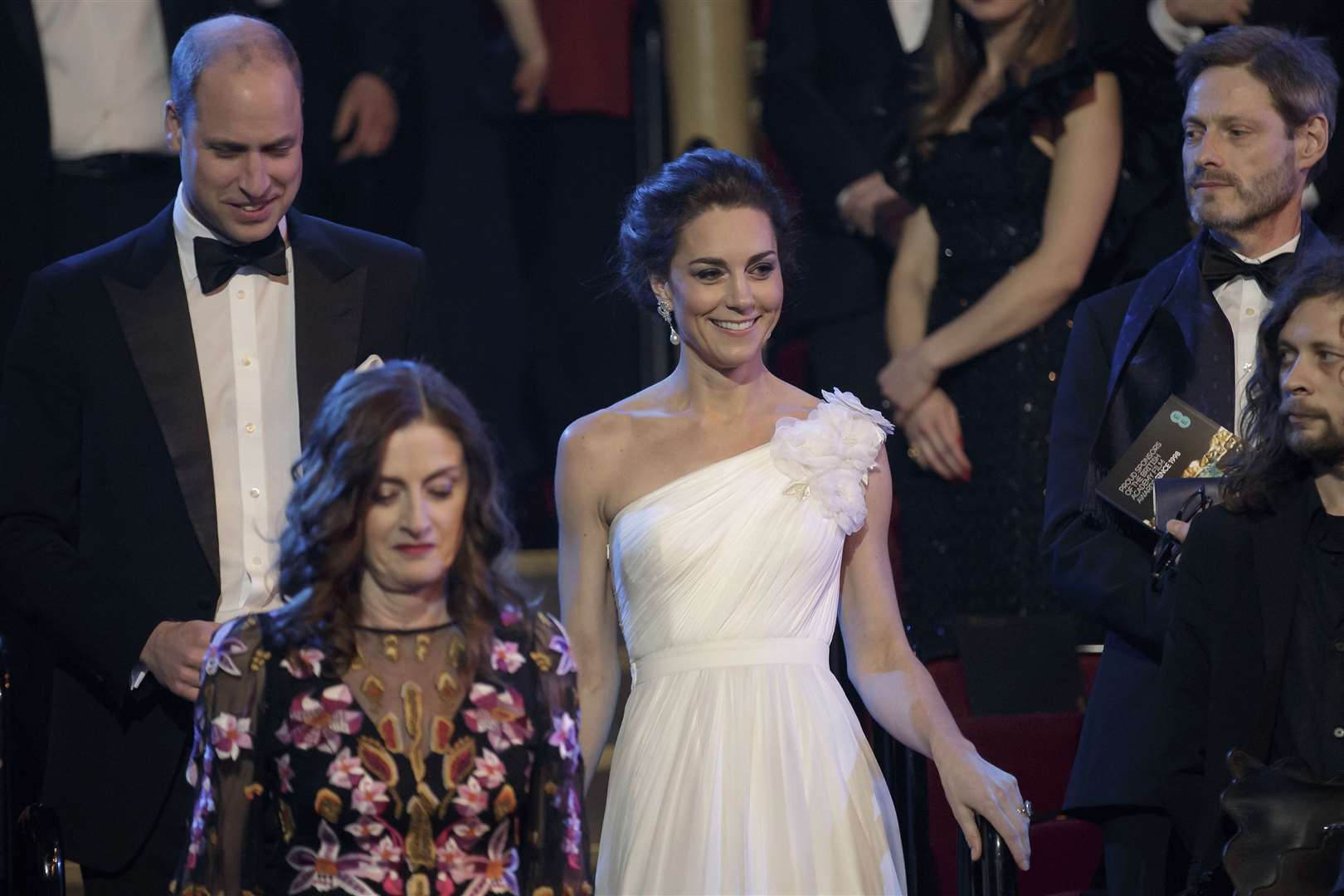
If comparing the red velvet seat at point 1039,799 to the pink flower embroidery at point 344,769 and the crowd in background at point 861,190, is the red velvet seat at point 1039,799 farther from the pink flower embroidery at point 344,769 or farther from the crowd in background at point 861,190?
the pink flower embroidery at point 344,769

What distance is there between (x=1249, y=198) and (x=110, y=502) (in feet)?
6.55

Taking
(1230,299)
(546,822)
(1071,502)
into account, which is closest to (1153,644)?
(1071,502)

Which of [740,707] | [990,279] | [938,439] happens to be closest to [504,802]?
[740,707]

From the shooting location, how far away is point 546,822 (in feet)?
6.91

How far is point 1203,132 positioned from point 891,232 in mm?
1470

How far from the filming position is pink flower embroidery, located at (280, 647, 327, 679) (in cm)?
206

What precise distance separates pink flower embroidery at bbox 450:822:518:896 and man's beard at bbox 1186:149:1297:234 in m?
1.75

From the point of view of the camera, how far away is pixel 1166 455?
2.91m

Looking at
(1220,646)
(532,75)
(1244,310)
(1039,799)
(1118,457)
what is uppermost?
(532,75)

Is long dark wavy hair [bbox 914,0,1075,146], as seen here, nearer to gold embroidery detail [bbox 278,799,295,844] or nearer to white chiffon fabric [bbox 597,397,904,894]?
white chiffon fabric [bbox 597,397,904,894]

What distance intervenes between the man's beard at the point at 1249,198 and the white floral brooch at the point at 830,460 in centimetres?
74

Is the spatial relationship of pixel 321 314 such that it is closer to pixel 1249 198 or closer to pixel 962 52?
pixel 1249 198

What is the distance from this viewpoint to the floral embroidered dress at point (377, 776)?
2.02m

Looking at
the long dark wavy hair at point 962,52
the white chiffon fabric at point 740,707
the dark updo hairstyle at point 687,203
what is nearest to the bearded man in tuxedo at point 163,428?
the dark updo hairstyle at point 687,203
